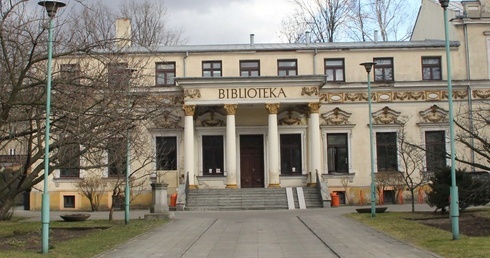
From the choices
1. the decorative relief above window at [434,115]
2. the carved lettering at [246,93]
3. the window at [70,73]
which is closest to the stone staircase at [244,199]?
the carved lettering at [246,93]

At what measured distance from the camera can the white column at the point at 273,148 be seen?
121 feet

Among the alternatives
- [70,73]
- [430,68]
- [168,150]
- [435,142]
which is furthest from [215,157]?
[70,73]

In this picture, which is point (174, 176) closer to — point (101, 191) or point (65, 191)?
point (101, 191)

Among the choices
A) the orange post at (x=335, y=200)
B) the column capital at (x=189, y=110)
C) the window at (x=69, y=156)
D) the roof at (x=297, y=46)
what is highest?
the roof at (x=297, y=46)

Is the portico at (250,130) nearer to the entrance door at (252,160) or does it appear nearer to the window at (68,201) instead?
the entrance door at (252,160)

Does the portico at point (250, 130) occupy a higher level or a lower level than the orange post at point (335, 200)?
higher

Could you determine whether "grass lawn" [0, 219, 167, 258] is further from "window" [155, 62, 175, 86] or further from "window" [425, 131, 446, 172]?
"window" [425, 131, 446, 172]

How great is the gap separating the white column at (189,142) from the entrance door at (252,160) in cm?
424

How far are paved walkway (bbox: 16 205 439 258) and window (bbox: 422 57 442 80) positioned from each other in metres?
17.9

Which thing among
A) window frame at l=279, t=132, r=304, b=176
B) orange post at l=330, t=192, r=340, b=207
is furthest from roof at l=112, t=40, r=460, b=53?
orange post at l=330, t=192, r=340, b=207

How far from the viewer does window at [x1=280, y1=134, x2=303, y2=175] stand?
39.6 meters

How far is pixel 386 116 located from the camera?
3938 cm

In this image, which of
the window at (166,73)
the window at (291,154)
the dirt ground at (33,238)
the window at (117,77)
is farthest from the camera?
the window at (166,73)

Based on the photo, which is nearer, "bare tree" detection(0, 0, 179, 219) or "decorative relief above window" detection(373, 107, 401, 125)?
"bare tree" detection(0, 0, 179, 219)
